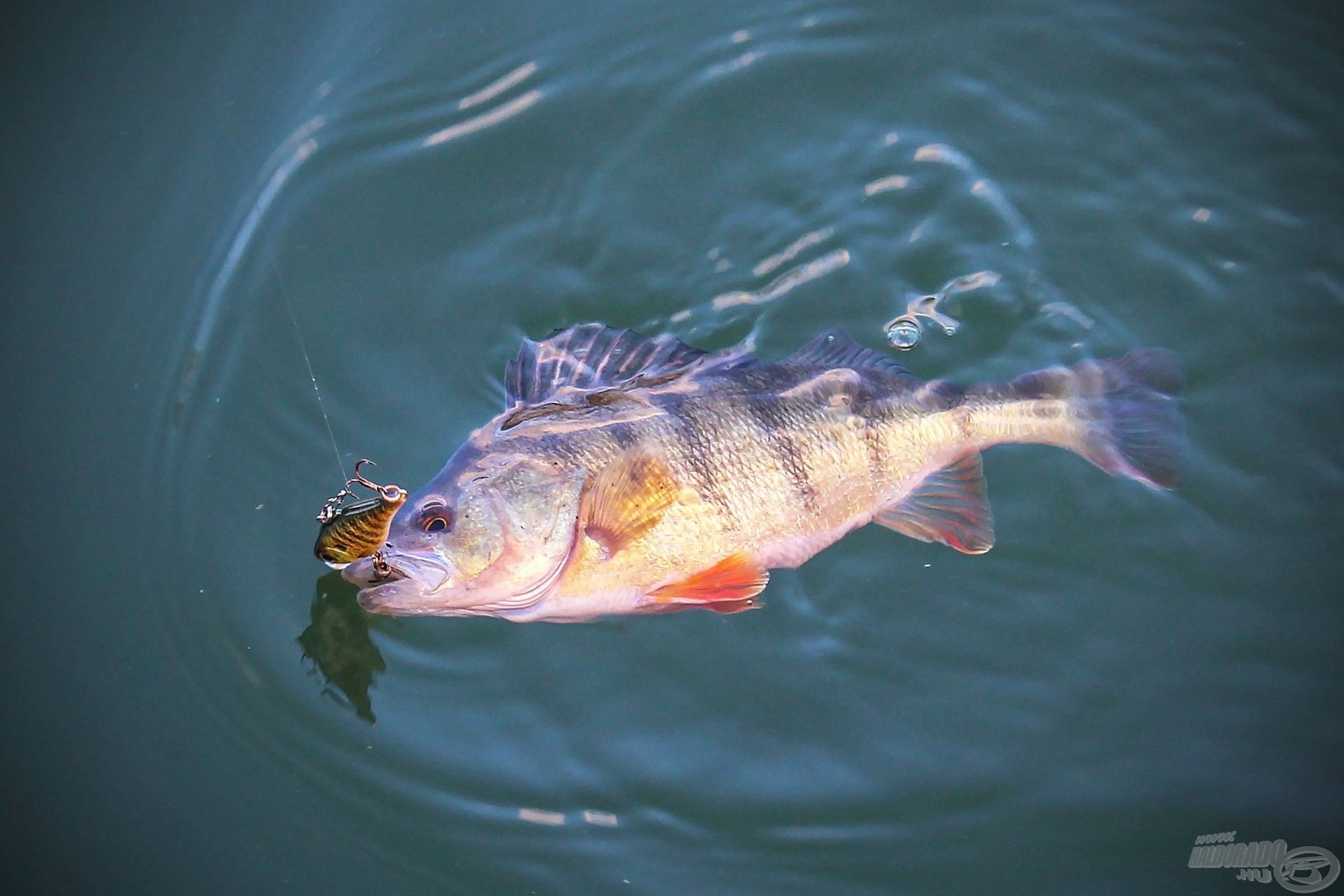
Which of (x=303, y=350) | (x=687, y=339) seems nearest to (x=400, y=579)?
(x=303, y=350)

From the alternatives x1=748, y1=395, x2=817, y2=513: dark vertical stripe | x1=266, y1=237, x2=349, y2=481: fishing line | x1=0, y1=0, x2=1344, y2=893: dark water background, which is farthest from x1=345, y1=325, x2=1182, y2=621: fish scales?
x1=266, y1=237, x2=349, y2=481: fishing line

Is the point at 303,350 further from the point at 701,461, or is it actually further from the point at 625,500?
the point at 701,461

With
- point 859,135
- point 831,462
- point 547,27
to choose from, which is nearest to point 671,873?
point 831,462

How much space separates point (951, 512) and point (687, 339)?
1368 mm

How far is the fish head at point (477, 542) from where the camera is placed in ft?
11.3

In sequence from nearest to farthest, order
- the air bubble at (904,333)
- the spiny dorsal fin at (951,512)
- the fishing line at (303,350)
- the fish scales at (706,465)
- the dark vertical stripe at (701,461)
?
the fish scales at (706,465)
the dark vertical stripe at (701,461)
the spiny dorsal fin at (951,512)
the fishing line at (303,350)
the air bubble at (904,333)

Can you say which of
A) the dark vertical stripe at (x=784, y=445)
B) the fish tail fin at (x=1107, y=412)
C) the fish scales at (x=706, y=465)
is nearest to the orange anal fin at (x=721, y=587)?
the fish scales at (x=706, y=465)

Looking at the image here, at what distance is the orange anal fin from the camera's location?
366cm

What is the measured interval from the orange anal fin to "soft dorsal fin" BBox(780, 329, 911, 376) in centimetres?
81

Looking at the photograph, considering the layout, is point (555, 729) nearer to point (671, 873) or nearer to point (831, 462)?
point (671, 873)

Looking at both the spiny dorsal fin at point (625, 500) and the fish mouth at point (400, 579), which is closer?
the fish mouth at point (400, 579)

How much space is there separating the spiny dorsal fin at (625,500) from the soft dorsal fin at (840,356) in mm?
718
